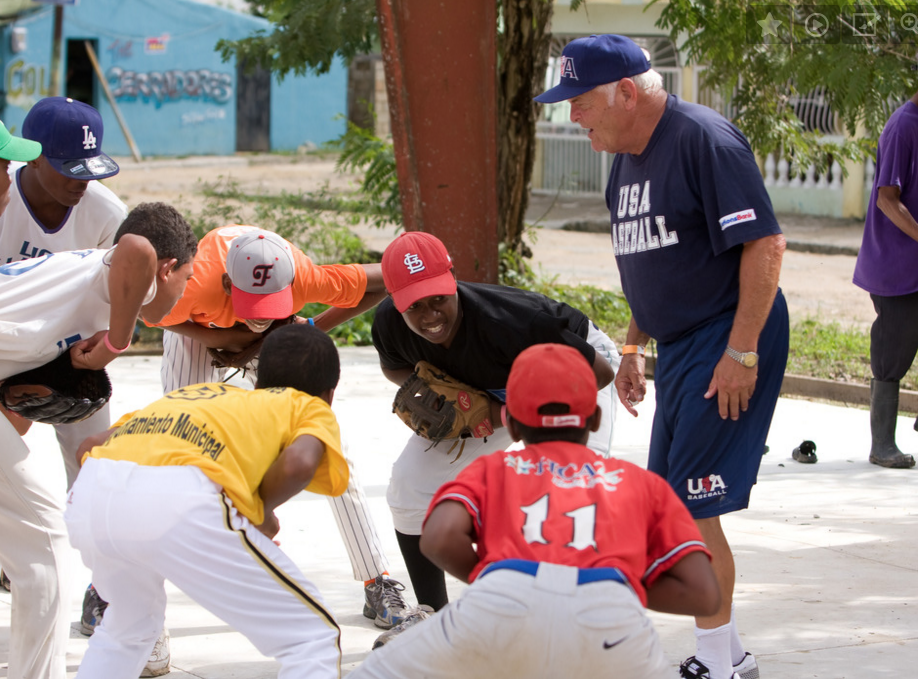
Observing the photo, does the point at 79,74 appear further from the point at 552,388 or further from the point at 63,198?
the point at 552,388

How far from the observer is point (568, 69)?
378 cm

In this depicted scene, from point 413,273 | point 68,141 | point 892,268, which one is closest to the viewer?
point 413,273

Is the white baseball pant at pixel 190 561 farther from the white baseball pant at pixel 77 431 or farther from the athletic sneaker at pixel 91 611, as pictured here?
the white baseball pant at pixel 77 431

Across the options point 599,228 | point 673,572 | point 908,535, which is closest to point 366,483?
point 908,535

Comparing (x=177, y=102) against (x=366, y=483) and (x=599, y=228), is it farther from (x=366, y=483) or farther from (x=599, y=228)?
(x=366, y=483)

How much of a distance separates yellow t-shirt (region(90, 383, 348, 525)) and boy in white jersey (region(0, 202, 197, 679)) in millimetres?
522

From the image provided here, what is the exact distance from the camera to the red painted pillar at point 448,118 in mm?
8312

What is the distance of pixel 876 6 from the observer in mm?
7734

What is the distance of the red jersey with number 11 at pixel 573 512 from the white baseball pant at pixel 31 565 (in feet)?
4.70

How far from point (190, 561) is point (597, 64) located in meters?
1.99

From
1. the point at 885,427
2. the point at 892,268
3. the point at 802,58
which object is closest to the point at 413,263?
the point at 892,268

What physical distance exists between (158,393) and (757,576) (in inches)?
197

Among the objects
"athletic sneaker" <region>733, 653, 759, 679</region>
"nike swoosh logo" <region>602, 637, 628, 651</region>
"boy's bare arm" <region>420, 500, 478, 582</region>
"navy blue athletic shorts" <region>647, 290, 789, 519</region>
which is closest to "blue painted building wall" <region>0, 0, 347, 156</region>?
"navy blue athletic shorts" <region>647, 290, 789, 519</region>

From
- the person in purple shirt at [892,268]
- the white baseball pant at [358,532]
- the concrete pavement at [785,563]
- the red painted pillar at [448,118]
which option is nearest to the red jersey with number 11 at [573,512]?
the concrete pavement at [785,563]
